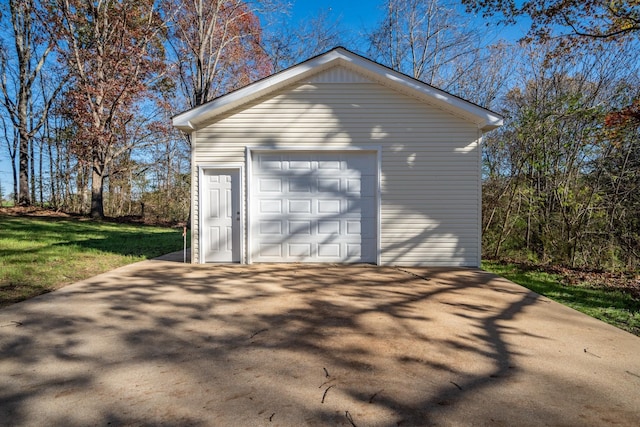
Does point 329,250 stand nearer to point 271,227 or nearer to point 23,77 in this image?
point 271,227

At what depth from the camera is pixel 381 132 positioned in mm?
7102

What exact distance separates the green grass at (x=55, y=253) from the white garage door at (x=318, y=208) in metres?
3.15

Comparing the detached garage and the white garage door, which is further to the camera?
the white garage door

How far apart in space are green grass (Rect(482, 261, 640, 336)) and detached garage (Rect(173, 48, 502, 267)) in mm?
1034

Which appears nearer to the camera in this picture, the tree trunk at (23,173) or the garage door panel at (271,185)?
the garage door panel at (271,185)

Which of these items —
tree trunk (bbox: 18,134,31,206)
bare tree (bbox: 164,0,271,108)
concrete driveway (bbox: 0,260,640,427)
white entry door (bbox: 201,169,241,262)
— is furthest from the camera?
tree trunk (bbox: 18,134,31,206)

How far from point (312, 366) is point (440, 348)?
47.8 inches

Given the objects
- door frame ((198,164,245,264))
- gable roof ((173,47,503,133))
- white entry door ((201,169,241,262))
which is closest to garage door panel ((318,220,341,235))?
door frame ((198,164,245,264))

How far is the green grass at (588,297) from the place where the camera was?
4184 mm

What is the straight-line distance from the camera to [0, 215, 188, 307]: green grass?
17.1ft

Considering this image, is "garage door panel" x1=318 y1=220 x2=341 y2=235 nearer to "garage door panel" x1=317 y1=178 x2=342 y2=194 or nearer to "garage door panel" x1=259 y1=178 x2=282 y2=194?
"garage door panel" x1=317 y1=178 x2=342 y2=194

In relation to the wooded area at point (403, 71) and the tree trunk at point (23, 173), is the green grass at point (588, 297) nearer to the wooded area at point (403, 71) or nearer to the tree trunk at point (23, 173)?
the wooded area at point (403, 71)

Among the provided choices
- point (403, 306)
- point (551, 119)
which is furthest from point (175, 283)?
point (551, 119)

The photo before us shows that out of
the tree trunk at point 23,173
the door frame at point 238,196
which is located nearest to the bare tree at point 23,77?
the tree trunk at point 23,173
